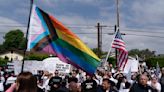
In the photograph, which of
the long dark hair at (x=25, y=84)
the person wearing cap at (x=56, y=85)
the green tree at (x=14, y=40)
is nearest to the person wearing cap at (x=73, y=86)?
the person wearing cap at (x=56, y=85)

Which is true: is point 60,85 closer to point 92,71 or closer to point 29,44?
point 92,71

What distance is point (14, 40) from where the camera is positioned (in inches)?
5153

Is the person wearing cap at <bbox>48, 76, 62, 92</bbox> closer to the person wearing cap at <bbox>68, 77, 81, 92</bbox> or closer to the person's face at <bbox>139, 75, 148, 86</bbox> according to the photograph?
the person wearing cap at <bbox>68, 77, 81, 92</bbox>

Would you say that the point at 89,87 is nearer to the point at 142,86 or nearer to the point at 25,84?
the point at 142,86

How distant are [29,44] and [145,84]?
2.98 meters

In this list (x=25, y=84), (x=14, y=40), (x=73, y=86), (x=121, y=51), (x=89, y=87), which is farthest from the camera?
(x=14, y=40)

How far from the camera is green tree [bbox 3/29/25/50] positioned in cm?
13120

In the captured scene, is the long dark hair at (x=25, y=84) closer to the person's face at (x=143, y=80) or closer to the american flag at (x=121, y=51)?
the person's face at (x=143, y=80)

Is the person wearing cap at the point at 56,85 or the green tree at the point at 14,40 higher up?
the green tree at the point at 14,40

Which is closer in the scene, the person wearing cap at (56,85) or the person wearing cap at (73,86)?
the person wearing cap at (73,86)

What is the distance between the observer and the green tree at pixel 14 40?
131200 millimetres

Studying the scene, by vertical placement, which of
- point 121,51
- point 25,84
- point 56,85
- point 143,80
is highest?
point 121,51

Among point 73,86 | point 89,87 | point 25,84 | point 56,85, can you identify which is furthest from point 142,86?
point 25,84

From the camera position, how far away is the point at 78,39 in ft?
30.3
